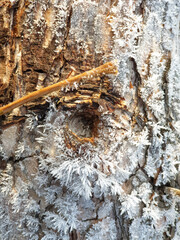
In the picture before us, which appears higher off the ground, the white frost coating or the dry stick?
the dry stick

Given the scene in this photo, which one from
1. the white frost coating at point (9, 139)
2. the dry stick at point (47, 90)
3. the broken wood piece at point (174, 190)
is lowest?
the broken wood piece at point (174, 190)

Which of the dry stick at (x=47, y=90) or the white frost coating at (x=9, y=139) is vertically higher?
the dry stick at (x=47, y=90)

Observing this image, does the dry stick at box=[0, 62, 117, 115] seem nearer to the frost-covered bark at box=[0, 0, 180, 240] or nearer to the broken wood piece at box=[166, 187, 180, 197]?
the frost-covered bark at box=[0, 0, 180, 240]

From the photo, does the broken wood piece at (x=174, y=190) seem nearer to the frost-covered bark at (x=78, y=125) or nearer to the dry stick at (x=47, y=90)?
the frost-covered bark at (x=78, y=125)

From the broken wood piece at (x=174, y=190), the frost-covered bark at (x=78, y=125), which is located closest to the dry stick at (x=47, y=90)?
the frost-covered bark at (x=78, y=125)

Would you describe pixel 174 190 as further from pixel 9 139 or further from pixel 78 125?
pixel 9 139

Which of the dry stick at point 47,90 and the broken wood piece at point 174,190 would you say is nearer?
the dry stick at point 47,90

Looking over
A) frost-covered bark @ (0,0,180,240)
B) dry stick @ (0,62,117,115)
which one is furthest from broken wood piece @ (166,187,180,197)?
dry stick @ (0,62,117,115)

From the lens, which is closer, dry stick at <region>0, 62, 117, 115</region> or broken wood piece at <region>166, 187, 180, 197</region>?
dry stick at <region>0, 62, 117, 115</region>

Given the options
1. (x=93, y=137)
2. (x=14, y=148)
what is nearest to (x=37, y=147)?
(x=14, y=148)
